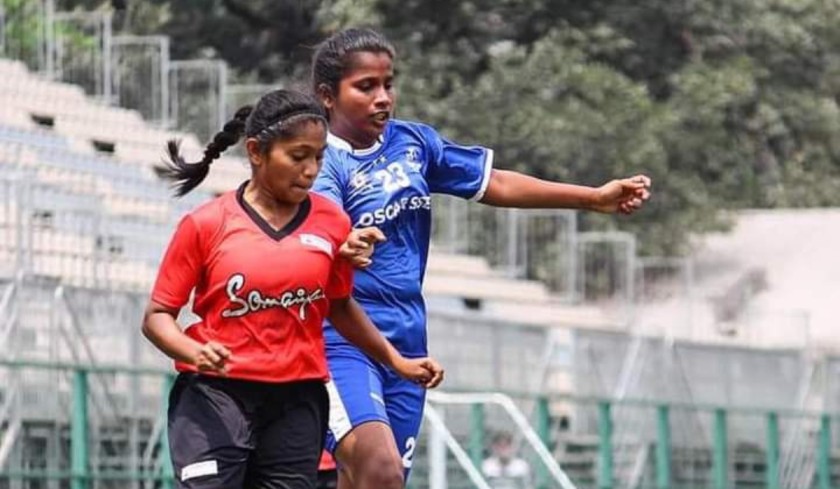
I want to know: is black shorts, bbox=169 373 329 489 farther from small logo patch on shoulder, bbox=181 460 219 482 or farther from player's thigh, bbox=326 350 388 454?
player's thigh, bbox=326 350 388 454

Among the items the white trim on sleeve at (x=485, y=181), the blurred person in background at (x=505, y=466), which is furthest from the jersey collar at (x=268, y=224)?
the blurred person in background at (x=505, y=466)

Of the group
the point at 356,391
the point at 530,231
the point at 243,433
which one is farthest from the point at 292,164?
the point at 530,231

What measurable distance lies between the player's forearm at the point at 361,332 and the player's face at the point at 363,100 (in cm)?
65

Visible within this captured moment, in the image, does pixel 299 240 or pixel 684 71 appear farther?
pixel 684 71

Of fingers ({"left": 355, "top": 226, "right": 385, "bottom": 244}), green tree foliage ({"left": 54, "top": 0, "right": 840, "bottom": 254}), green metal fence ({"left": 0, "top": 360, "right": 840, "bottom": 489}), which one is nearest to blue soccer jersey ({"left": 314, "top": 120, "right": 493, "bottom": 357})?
fingers ({"left": 355, "top": 226, "right": 385, "bottom": 244})

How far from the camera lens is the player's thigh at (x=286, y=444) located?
7.42 m

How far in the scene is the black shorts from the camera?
7285mm

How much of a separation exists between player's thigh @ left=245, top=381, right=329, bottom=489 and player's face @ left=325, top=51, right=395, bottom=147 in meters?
1.04

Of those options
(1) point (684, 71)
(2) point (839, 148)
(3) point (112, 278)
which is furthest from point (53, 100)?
(2) point (839, 148)

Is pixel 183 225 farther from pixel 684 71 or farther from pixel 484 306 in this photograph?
pixel 684 71

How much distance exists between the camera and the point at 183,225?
727cm

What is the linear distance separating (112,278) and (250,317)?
1138cm

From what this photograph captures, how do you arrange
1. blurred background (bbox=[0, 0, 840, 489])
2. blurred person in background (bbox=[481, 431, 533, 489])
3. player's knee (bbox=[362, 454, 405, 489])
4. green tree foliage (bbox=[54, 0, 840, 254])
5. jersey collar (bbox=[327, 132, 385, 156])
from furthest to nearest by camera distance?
green tree foliage (bbox=[54, 0, 840, 254])
blurred person in background (bbox=[481, 431, 533, 489])
blurred background (bbox=[0, 0, 840, 489])
jersey collar (bbox=[327, 132, 385, 156])
player's knee (bbox=[362, 454, 405, 489])

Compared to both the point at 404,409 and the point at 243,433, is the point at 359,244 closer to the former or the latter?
the point at 243,433
